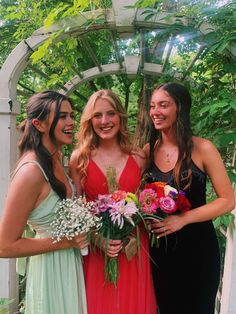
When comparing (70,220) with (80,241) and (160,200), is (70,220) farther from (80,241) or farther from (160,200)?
(160,200)

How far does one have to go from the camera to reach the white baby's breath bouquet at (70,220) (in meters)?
1.72

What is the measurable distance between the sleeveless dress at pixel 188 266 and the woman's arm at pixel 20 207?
0.81 m

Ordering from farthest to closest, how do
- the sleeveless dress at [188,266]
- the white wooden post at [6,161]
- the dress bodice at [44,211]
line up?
the white wooden post at [6,161] < the sleeveless dress at [188,266] < the dress bodice at [44,211]

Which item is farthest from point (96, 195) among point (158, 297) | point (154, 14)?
point (154, 14)

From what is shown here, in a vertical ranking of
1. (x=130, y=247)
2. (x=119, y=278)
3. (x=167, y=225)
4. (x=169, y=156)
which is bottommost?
(x=119, y=278)

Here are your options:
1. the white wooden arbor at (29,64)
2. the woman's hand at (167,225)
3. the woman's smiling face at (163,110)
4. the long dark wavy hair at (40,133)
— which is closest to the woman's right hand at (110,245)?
the woman's hand at (167,225)

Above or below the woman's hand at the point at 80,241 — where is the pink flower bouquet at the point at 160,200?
above

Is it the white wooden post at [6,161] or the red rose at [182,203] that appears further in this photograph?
the white wooden post at [6,161]

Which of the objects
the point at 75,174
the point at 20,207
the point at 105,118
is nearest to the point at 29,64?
the point at 105,118

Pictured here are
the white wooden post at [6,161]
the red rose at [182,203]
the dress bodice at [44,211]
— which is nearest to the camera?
the dress bodice at [44,211]

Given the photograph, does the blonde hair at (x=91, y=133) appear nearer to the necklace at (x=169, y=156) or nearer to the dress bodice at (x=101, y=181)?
the dress bodice at (x=101, y=181)

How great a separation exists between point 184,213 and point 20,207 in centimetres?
97

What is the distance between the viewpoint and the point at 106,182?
210 centimetres

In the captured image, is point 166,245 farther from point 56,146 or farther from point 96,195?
point 56,146
